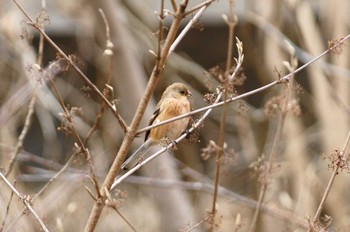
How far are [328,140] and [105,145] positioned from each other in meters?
2.18

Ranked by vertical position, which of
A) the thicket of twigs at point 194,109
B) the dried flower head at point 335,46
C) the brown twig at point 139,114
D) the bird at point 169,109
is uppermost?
the thicket of twigs at point 194,109

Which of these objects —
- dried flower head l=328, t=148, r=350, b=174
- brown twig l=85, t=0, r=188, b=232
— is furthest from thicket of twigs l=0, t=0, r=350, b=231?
brown twig l=85, t=0, r=188, b=232

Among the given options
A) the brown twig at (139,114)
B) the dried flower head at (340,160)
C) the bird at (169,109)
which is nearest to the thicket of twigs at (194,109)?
the bird at (169,109)

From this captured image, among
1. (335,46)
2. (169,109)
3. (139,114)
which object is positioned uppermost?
(169,109)

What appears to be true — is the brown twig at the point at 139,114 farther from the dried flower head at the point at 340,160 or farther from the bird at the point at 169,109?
the bird at the point at 169,109

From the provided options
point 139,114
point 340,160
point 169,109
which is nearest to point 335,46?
point 340,160

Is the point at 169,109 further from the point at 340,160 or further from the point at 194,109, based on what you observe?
the point at 340,160

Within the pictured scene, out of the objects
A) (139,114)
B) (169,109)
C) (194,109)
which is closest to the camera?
(139,114)

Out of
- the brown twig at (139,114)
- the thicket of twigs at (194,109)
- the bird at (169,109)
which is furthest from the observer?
the thicket of twigs at (194,109)

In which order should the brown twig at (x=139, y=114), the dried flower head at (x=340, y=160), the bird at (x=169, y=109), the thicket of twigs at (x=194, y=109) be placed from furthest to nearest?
the thicket of twigs at (x=194, y=109)
the bird at (x=169, y=109)
the dried flower head at (x=340, y=160)
the brown twig at (x=139, y=114)

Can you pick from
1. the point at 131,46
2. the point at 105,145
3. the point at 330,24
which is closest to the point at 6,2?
the point at 131,46

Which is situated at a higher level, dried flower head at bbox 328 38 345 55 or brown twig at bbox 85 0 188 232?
dried flower head at bbox 328 38 345 55

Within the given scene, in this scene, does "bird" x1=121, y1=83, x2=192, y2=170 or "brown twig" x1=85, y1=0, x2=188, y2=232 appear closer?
"brown twig" x1=85, y1=0, x2=188, y2=232

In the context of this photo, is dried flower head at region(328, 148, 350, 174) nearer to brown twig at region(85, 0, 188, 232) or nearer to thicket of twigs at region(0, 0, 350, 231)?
brown twig at region(85, 0, 188, 232)
